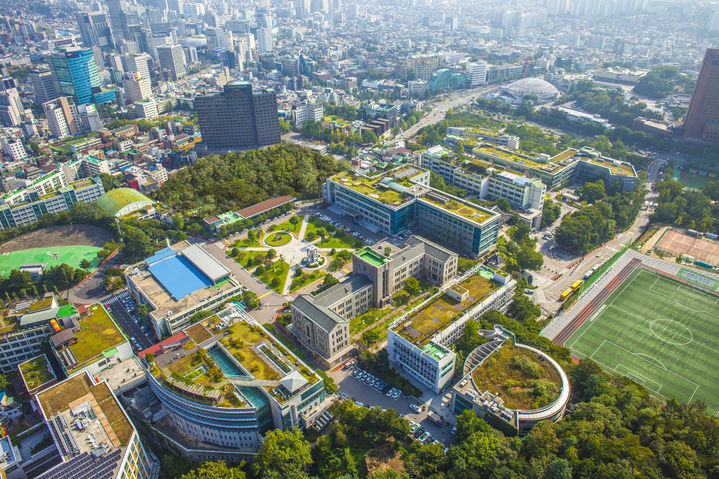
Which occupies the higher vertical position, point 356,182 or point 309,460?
point 356,182

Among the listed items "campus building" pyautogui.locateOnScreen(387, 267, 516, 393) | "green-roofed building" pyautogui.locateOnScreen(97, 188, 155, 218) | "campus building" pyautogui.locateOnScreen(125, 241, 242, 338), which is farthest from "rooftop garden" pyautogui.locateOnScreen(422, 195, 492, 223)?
"green-roofed building" pyautogui.locateOnScreen(97, 188, 155, 218)

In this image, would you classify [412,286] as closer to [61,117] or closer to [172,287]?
[172,287]

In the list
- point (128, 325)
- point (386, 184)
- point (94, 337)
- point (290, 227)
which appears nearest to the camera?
point (94, 337)

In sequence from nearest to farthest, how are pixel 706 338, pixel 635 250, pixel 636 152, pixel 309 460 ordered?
1. pixel 309 460
2. pixel 706 338
3. pixel 635 250
4. pixel 636 152

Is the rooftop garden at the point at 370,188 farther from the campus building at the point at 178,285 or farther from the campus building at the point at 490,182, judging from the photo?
the campus building at the point at 178,285

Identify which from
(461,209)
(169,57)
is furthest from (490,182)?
(169,57)

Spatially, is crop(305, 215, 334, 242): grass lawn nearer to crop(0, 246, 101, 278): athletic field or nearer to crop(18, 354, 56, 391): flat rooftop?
crop(0, 246, 101, 278): athletic field

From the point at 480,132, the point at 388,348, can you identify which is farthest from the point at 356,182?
the point at 480,132

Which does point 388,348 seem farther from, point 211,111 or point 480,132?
point 211,111
